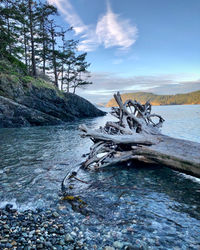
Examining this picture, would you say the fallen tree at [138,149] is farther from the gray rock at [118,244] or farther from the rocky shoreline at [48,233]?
the gray rock at [118,244]

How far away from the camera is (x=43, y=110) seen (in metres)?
26.8

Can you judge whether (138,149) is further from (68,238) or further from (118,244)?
(68,238)

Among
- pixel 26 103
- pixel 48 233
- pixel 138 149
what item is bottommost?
pixel 48 233

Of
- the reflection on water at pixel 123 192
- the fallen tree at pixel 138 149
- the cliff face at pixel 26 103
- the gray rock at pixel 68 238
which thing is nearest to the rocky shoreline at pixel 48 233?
the gray rock at pixel 68 238

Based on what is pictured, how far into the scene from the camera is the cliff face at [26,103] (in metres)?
21.0

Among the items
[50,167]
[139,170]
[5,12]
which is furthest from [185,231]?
[5,12]

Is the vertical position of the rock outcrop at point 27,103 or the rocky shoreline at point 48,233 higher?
the rock outcrop at point 27,103

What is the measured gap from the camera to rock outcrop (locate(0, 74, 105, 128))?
21005mm

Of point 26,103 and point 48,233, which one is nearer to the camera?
point 48,233

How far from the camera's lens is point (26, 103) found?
24.2 meters

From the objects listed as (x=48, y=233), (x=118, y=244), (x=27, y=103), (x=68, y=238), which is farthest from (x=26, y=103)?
(x=118, y=244)

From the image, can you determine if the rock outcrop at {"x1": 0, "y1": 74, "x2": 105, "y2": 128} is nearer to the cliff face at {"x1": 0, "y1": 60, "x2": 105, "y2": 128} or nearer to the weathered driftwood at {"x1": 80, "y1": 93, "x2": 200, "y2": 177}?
the cliff face at {"x1": 0, "y1": 60, "x2": 105, "y2": 128}

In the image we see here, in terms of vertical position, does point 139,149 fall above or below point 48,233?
above

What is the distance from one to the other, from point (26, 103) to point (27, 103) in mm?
156
